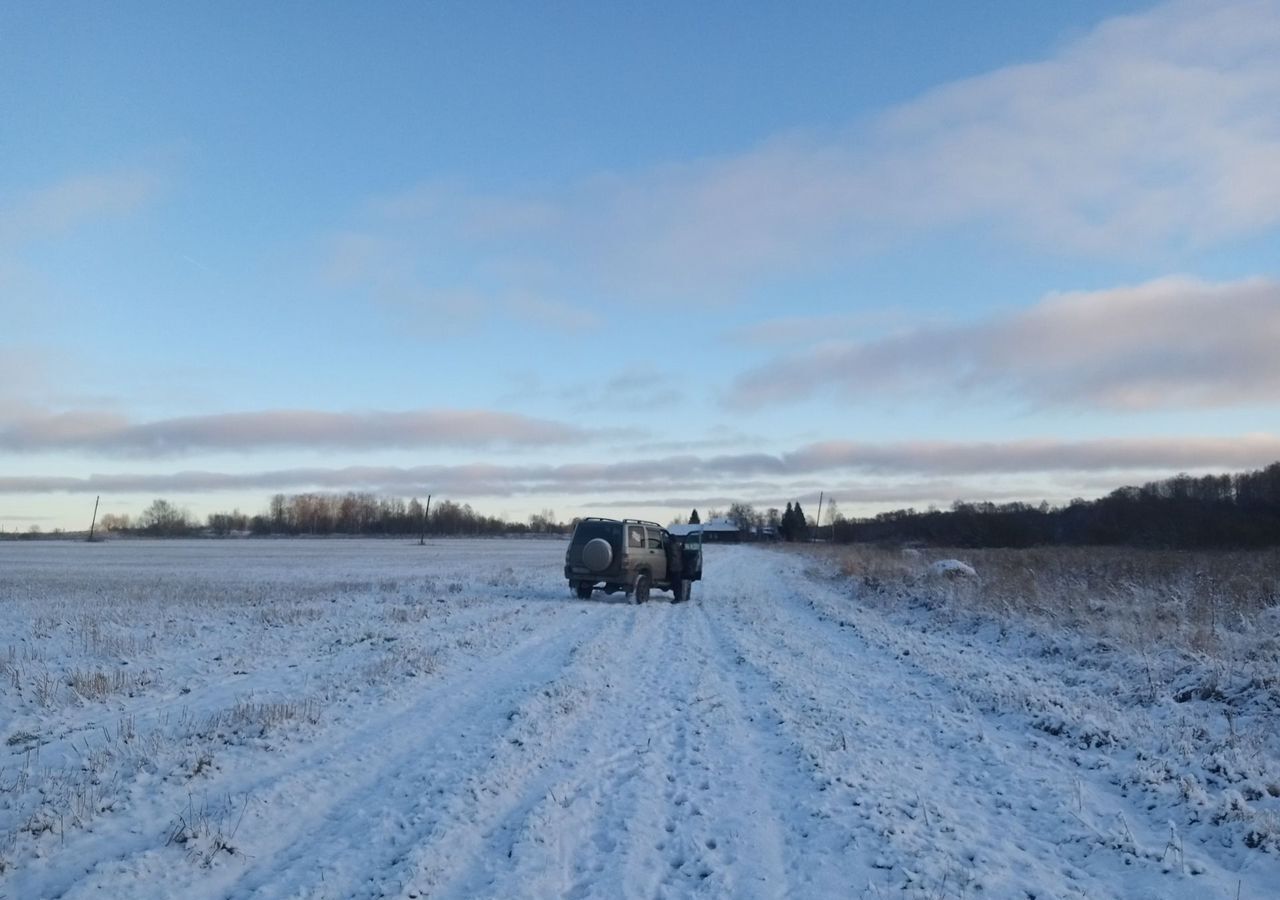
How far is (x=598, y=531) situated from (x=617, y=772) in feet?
59.9

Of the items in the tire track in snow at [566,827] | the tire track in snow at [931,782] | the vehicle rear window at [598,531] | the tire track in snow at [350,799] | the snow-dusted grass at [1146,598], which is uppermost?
the vehicle rear window at [598,531]

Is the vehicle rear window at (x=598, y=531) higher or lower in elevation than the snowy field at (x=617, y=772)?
higher

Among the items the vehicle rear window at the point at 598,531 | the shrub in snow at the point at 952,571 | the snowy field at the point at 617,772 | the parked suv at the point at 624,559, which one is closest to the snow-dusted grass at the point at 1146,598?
the shrub in snow at the point at 952,571

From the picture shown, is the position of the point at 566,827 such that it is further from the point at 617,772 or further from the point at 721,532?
the point at 721,532

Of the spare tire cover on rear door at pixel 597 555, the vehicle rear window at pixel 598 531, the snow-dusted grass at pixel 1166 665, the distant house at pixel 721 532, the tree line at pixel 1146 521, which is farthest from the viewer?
the distant house at pixel 721 532

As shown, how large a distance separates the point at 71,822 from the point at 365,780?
2.17 meters

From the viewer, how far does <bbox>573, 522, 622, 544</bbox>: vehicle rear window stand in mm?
25922

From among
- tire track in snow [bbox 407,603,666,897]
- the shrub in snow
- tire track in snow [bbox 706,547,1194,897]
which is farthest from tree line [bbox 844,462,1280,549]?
tire track in snow [bbox 407,603,666,897]

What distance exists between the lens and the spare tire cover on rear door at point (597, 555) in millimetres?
25609

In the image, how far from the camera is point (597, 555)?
25.7 m

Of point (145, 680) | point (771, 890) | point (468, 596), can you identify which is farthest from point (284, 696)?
point (468, 596)

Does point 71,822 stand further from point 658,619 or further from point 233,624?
point 658,619

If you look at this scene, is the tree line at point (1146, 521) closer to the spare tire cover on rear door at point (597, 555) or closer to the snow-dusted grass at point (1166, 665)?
the snow-dusted grass at point (1166, 665)

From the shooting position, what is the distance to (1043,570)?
3222 centimetres
